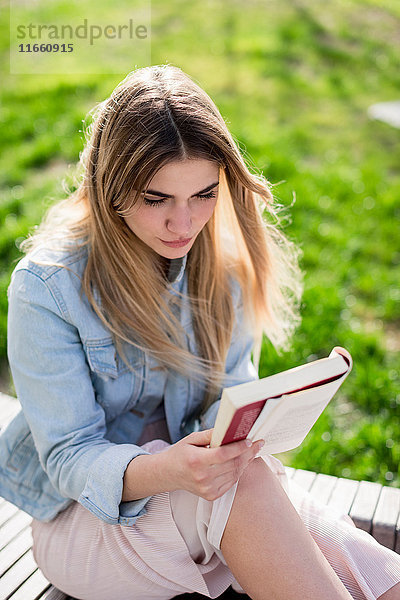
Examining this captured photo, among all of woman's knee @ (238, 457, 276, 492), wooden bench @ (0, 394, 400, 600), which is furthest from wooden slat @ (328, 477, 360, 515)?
woman's knee @ (238, 457, 276, 492)

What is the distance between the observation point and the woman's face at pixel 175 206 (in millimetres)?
1548

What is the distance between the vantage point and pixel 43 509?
1.78 metres

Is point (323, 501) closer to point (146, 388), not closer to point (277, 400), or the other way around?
point (146, 388)

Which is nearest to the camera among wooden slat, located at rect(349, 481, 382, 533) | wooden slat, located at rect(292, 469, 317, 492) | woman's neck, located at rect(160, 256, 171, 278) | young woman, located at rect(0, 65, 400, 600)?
young woman, located at rect(0, 65, 400, 600)

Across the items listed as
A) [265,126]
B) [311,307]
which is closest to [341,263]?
[311,307]

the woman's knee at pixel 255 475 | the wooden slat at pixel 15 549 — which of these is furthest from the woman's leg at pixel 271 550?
the wooden slat at pixel 15 549

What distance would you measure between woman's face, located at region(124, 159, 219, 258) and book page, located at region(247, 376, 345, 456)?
462 mm

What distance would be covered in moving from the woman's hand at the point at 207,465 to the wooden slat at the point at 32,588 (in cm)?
57

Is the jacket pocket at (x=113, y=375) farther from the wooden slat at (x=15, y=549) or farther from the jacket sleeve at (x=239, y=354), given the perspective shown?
the wooden slat at (x=15, y=549)

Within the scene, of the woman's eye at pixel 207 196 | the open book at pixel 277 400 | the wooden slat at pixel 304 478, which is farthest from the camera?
the wooden slat at pixel 304 478

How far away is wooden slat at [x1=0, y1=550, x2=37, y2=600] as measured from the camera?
1821mm

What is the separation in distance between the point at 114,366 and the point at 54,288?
Result: 0.82 feet

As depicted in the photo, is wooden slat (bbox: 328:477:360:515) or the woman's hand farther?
wooden slat (bbox: 328:477:360:515)

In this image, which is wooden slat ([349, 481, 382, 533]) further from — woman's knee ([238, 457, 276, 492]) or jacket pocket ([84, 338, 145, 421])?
jacket pocket ([84, 338, 145, 421])
